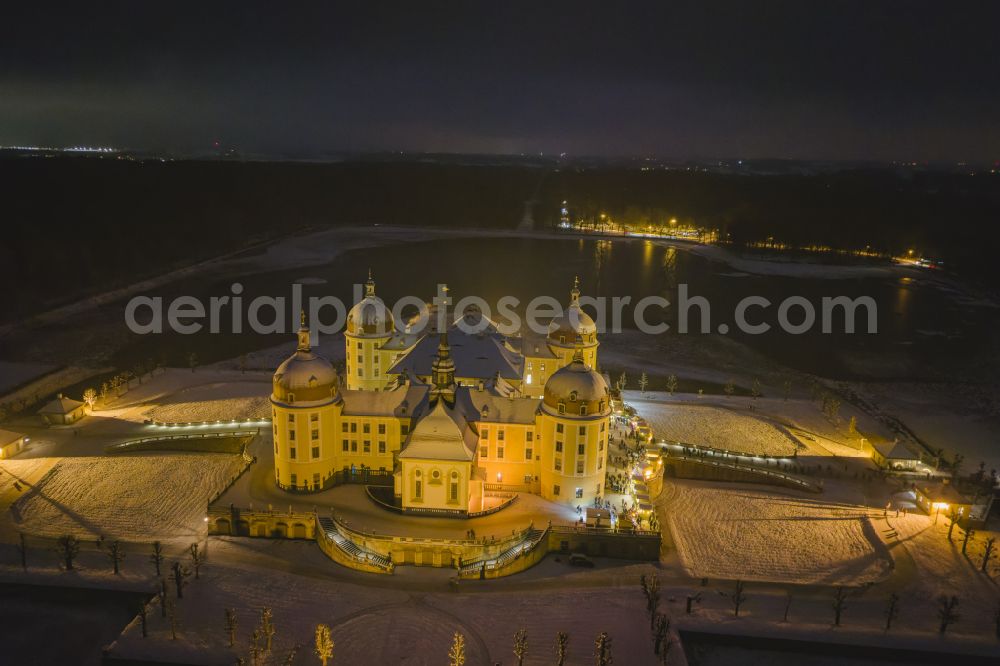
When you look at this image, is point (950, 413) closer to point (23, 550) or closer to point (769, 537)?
point (769, 537)

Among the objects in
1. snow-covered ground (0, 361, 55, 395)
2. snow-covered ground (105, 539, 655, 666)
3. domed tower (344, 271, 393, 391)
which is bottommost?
snow-covered ground (105, 539, 655, 666)

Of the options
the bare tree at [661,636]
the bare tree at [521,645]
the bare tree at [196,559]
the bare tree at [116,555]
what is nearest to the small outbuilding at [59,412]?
the bare tree at [116,555]

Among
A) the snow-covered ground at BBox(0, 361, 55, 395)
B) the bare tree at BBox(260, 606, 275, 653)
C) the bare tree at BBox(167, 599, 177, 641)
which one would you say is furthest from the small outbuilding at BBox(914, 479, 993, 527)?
the snow-covered ground at BBox(0, 361, 55, 395)

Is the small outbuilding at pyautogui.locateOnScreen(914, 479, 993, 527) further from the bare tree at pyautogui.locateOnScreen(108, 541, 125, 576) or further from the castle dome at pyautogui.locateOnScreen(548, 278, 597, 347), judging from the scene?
the bare tree at pyautogui.locateOnScreen(108, 541, 125, 576)

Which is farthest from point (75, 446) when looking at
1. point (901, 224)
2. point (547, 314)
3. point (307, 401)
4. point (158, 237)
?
point (901, 224)

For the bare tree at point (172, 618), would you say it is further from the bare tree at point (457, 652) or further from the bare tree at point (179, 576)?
the bare tree at point (457, 652)

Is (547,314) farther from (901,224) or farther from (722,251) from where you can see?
(901,224)
